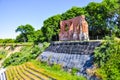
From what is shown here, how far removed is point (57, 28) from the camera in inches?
1688

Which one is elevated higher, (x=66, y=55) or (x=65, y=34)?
(x=65, y=34)

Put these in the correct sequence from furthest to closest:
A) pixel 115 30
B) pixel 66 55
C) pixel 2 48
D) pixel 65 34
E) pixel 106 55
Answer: pixel 2 48 < pixel 115 30 < pixel 65 34 < pixel 66 55 < pixel 106 55

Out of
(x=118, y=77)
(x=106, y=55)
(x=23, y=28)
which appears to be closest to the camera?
(x=118, y=77)

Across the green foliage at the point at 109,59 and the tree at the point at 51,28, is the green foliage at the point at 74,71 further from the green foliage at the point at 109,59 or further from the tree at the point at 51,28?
the tree at the point at 51,28

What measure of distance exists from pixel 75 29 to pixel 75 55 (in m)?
8.34

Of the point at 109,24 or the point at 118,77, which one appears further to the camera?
the point at 109,24

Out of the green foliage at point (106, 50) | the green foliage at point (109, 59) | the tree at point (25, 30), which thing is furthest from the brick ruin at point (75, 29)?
the tree at point (25, 30)

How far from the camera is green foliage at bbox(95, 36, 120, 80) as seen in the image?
13149 mm

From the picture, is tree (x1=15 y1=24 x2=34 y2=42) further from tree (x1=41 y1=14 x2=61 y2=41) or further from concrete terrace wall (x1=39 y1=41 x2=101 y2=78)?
concrete terrace wall (x1=39 y1=41 x2=101 y2=78)

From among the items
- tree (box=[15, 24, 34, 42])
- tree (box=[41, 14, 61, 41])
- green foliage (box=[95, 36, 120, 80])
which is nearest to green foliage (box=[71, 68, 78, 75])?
green foliage (box=[95, 36, 120, 80])

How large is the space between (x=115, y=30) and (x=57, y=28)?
11.2m

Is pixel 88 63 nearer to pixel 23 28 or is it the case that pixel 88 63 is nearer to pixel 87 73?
pixel 87 73

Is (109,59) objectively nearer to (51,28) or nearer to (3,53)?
(51,28)

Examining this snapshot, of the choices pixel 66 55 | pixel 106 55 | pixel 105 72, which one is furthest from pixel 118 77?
pixel 66 55
